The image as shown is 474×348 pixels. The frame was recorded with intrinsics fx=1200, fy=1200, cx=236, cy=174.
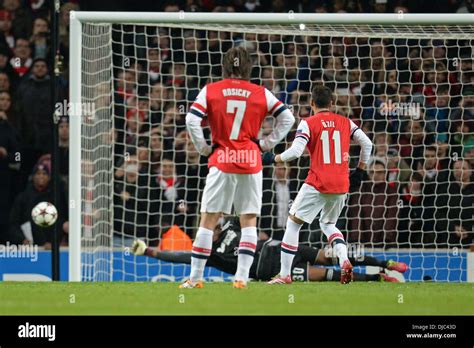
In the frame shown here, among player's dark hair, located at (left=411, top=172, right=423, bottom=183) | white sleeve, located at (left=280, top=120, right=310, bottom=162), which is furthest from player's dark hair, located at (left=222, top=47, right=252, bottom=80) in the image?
player's dark hair, located at (left=411, top=172, right=423, bottom=183)

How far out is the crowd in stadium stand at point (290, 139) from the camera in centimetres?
1318

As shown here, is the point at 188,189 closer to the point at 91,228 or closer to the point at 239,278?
the point at 91,228

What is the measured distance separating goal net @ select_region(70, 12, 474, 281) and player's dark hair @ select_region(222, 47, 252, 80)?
2525mm

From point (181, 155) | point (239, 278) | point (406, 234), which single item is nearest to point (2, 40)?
point (181, 155)

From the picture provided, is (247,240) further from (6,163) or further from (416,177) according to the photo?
(6,163)

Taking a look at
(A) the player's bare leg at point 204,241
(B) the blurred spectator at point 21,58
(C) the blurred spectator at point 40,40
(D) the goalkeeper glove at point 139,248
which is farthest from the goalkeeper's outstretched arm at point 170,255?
(C) the blurred spectator at point 40,40

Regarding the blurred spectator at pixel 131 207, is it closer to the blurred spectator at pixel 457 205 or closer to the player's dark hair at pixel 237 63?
the blurred spectator at pixel 457 205

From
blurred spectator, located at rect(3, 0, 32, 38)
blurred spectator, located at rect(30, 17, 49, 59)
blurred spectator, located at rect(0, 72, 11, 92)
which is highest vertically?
blurred spectator, located at rect(3, 0, 32, 38)

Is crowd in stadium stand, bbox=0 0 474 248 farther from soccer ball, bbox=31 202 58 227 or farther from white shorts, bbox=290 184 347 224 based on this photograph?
white shorts, bbox=290 184 347 224

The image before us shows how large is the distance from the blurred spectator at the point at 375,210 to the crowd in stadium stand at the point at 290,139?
0.01 meters

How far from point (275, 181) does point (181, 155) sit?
1.52m

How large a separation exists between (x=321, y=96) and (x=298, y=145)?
1.81 feet

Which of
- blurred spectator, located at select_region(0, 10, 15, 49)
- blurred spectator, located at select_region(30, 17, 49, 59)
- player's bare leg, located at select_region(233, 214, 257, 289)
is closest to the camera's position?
player's bare leg, located at select_region(233, 214, 257, 289)

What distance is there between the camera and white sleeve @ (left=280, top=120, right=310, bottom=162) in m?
10.2
